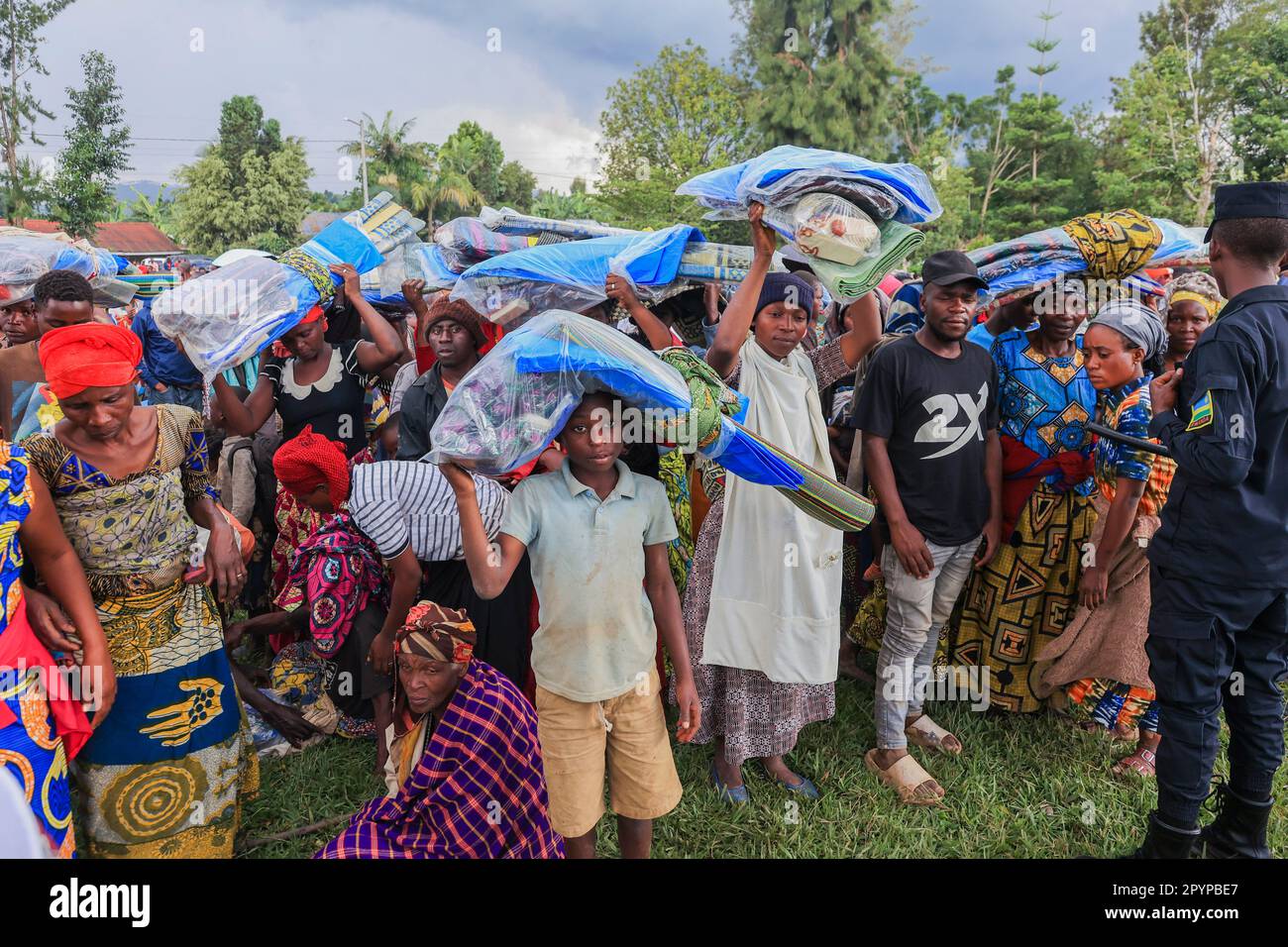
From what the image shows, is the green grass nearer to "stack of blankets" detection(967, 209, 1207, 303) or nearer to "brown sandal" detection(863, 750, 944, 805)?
"brown sandal" detection(863, 750, 944, 805)

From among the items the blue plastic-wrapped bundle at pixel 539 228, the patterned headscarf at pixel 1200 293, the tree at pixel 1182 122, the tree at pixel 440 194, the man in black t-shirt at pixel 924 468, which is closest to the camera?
the man in black t-shirt at pixel 924 468

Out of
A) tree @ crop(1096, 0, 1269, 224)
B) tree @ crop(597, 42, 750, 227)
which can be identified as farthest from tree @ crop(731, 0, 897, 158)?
tree @ crop(1096, 0, 1269, 224)

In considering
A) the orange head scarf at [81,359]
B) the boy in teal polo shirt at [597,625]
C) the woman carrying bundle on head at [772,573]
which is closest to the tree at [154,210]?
the orange head scarf at [81,359]

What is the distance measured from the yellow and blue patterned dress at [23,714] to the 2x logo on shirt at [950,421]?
3007 millimetres

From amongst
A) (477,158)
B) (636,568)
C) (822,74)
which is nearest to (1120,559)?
(636,568)

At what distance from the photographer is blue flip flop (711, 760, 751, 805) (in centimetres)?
307

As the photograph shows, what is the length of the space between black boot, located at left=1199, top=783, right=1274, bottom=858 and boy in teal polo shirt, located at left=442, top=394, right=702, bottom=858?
1.89m

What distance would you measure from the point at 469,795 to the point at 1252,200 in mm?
2890

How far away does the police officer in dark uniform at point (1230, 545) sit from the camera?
91.0 inches

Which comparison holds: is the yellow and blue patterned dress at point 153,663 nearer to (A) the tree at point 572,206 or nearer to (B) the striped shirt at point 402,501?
(B) the striped shirt at point 402,501

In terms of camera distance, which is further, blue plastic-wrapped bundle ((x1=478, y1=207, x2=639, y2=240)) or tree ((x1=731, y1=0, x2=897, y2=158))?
tree ((x1=731, y1=0, x2=897, y2=158))

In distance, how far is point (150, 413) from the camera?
8.44 ft
